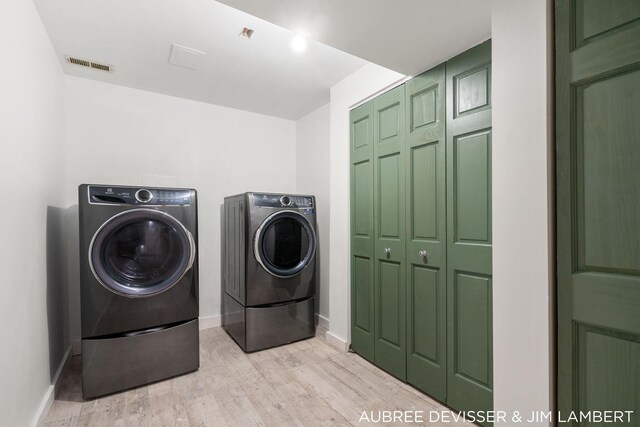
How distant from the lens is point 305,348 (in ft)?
8.61

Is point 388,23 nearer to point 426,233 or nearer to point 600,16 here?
point 600,16

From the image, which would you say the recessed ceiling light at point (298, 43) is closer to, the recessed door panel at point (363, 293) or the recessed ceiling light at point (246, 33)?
the recessed ceiling light at point (246, 33)

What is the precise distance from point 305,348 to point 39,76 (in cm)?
269

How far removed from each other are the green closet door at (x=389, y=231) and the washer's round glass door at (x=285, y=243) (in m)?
0.74

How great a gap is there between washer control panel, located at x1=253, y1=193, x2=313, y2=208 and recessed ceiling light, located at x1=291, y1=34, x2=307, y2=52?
3.81ft

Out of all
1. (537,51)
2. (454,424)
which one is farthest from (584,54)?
(454,424)

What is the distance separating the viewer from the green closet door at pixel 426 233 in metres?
1.80

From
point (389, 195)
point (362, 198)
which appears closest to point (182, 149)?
point (362, 198)

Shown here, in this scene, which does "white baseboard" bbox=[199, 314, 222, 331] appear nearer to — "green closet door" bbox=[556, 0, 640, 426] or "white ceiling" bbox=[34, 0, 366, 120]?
"white ceiling" bbox=[34, 0, 366, 120]

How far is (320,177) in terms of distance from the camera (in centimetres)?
322

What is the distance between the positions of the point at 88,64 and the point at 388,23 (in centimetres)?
233

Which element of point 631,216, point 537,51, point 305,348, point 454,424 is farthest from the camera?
point 305,348

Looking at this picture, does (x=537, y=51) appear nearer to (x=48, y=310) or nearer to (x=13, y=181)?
(x=13, y=181)

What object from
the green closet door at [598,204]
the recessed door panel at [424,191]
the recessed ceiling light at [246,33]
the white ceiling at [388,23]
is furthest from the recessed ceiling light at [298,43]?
the green closet door at [598,204]
